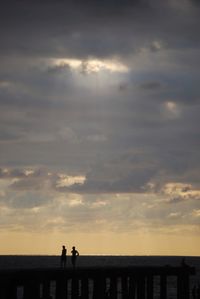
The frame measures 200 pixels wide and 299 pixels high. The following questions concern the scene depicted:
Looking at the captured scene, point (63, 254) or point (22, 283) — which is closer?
point (22, 283)

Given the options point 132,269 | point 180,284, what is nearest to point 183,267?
point 180,284

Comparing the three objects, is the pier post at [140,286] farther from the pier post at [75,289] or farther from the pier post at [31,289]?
the pier post at [31,289]

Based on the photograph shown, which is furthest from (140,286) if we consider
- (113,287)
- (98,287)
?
(98,287)

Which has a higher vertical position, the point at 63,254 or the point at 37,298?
the point at 63,254

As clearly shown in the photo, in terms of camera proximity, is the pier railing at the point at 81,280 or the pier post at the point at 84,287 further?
the pier post at the point at 84,287

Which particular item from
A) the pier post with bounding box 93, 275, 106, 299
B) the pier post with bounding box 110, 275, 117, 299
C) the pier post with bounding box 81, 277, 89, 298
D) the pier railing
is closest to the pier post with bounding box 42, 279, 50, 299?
the pier railing

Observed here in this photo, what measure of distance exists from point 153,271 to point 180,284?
332 cm

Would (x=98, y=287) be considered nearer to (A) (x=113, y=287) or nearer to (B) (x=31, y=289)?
(A) (x=113, y=287)

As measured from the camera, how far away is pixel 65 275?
127ft

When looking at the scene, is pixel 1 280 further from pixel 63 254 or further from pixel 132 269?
pixel 132 269

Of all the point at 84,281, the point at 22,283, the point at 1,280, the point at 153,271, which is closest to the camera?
the point at 1,280

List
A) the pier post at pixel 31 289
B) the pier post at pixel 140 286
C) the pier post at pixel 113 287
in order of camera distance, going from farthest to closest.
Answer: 1. the pier post at pixel 140 286
2. the pier post at pixel 113 287
3. the pier post at pixel 31 289

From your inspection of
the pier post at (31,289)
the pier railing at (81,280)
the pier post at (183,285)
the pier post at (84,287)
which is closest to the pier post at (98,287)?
the pier railing at (81,280)

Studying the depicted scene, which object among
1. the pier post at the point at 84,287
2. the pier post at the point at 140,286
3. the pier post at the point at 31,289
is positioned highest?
the pier post at the point at 140,286
